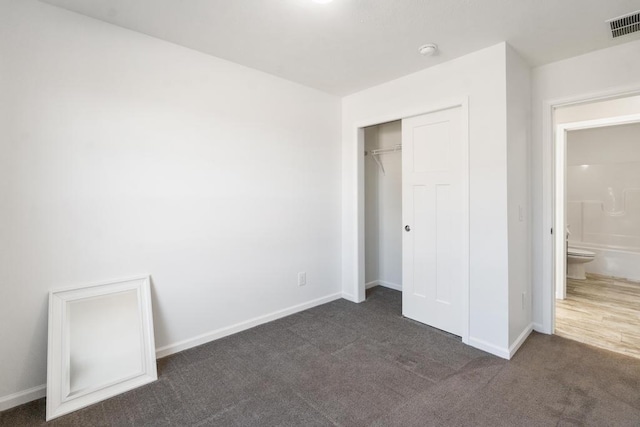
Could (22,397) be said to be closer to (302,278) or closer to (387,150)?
(302,278)

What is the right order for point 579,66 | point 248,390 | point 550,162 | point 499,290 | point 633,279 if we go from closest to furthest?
A: point 248,390 → point 499,290 → point 579,66 → point 550,162 → point 633,279

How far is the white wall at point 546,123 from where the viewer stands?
8.66 feet

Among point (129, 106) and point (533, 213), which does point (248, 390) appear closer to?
point (129, 106)

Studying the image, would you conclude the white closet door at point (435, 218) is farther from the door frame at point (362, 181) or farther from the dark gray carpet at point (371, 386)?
the dark gray carpet at point (371, 386)

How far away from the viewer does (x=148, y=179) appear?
242 centimetres

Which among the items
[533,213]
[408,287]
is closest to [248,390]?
[408,287]

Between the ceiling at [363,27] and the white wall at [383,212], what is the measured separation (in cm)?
148

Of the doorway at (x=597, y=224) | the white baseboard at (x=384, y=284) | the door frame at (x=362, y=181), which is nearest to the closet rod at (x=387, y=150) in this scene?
the door frame at (x=362, y=181)

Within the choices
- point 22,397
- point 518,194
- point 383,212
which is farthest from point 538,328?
point 22,397

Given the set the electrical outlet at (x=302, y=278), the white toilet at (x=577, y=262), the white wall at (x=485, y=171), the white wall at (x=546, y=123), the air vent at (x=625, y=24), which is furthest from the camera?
the white toilet at (x=577, y=262)

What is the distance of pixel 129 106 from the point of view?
2320 mm

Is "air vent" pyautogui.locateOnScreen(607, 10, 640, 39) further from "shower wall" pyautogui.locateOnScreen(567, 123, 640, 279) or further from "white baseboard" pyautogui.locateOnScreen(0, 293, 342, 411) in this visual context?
"shower wall" pyautogui.locateOnScreen(567, 123, 640, 279)

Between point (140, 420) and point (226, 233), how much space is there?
1.47 meters

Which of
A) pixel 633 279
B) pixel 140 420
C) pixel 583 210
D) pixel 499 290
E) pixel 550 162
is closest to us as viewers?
pixel 140 420
